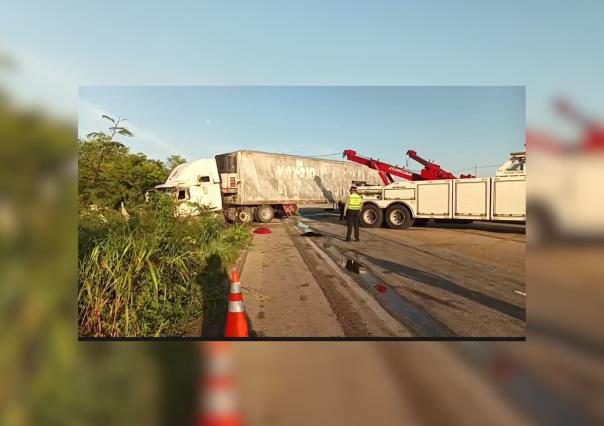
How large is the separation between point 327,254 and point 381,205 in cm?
→ 534

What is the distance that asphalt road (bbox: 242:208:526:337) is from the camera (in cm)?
309

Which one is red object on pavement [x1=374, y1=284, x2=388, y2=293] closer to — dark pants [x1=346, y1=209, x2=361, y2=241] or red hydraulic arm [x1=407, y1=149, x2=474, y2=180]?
dark pants [x1=346, y1=209, x2=361, y2=241]

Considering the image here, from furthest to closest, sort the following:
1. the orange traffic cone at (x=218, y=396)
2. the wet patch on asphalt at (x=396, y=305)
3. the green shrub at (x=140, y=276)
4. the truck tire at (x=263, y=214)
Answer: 1. the truck tire at (x=263, y=214)
2. the wet patch on asphalt at (x=396, y=305)
3. the green shrub at (x=140, y=276)
4. the orange traffic cone at (x=218, y=396)

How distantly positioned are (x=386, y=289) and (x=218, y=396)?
279 cm

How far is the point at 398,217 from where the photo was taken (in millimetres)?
10914

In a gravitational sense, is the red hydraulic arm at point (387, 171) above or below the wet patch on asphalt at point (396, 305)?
above

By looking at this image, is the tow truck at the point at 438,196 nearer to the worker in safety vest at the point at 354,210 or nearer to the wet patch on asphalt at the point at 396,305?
the worker in safety vest at the point at 354,210

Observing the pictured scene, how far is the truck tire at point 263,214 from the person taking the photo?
44.2 ft

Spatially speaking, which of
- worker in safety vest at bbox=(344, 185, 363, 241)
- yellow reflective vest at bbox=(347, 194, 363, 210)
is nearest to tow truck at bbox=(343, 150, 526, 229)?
worker in safety vest at bbox=(344, 185, 363, 241)

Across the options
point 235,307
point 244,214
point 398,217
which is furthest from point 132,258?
point 244,214

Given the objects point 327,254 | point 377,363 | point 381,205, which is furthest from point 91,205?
point 381,205

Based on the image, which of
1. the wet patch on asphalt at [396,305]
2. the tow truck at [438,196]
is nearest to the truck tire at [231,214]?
the tow truck at [438,196]

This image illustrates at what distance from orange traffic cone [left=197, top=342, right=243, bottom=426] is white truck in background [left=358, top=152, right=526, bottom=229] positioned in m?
8.28

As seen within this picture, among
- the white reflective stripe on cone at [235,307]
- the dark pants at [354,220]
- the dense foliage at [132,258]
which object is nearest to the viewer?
the dense foliage at [132,258]
